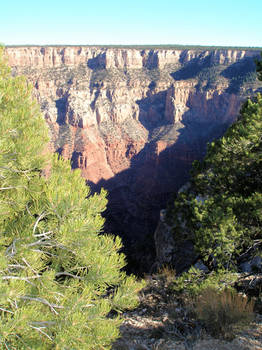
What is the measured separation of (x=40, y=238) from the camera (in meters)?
3.22

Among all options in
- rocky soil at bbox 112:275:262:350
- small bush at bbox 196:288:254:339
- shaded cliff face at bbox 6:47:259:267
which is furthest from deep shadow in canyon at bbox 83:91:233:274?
small bush at bbox 196:288:254:339

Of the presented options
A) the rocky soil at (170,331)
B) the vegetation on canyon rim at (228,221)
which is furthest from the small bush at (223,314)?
the rocky soil at (170,331)

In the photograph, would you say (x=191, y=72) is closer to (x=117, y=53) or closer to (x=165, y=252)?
(x=117, y=53)

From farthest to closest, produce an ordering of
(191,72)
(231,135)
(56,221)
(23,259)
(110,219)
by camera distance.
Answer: (191,72), (110,219), (231,135), (56,221), (23,259)

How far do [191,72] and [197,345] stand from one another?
79711 millimetres

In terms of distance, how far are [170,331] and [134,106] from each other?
78814mm

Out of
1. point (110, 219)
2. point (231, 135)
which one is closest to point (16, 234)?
point (231, 135)

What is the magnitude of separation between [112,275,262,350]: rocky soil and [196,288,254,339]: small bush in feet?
0.40

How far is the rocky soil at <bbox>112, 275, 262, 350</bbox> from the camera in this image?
4176 mm

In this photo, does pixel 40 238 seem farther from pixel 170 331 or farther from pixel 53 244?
pixel 170 331

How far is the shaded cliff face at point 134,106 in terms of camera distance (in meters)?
55.4

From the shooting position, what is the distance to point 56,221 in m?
3.18

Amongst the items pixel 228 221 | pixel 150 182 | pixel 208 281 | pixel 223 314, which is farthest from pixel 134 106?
pixel 223 314

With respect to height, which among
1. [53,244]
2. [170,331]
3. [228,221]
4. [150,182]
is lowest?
[150,182]
